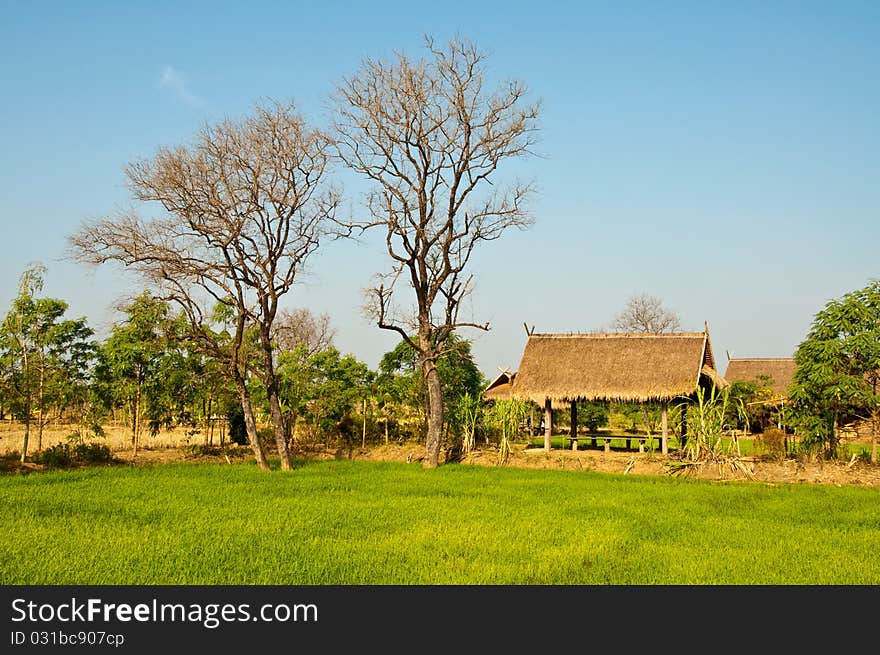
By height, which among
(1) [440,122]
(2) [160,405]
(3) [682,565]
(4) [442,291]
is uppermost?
Answer: (1) [440,122]

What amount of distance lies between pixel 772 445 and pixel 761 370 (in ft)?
55.4

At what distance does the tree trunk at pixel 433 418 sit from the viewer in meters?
18.5

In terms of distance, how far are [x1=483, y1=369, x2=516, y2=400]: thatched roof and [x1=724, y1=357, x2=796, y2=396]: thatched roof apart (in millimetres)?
13640

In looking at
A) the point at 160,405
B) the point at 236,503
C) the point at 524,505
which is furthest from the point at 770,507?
the point at 160,405

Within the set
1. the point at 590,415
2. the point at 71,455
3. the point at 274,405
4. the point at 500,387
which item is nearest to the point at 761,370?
the point at 590,415

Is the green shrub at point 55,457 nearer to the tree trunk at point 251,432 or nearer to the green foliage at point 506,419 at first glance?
the tree trunk at point 251,432

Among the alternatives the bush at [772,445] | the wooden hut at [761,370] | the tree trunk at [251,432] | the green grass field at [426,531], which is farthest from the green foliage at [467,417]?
the wooden hut at [761,370]

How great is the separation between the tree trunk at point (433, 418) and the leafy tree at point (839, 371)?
7.81 m

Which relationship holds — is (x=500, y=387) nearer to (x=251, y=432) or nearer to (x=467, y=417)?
(x=467, y=417)

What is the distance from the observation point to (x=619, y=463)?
17656mm

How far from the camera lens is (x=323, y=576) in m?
7.28

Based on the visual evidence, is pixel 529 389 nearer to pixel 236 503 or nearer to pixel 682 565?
pixel 236 503

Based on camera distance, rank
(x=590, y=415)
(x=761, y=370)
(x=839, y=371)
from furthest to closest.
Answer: (x=761, y=370)
(x=590, y=415)
(x=839, y=371)

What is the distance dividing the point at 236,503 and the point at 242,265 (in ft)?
23.4
